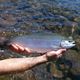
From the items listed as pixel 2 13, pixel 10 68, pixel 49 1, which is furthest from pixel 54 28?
pixel 10 68

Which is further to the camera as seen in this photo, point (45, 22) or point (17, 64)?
point (45, 22)

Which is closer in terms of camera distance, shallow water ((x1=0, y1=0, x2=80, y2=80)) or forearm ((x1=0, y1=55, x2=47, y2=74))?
forearm ((x1=0, y1=55, x2=47, y2=74))

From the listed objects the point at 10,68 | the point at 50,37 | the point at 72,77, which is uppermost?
the point at 10,68

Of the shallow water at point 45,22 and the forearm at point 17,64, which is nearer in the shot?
the forearm at point 17,64

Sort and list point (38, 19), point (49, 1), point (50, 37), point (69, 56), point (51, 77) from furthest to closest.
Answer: point (49, 1) < point (38, 19) < point (69, 56) < point (51, 77) < point (50, 37)

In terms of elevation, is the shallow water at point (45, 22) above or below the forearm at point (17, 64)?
below

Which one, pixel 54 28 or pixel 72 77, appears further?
pixel 54 28

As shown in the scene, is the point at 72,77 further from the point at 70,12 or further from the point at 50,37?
the point at 70,12

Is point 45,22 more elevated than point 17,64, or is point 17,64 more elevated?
point 17,64

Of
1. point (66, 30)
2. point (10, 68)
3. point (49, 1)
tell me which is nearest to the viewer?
point (10, 68)

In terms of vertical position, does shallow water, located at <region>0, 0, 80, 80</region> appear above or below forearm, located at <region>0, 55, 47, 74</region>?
below

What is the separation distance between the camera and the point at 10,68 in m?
3.12

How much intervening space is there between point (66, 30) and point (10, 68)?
17.1ft

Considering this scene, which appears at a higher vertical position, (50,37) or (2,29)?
(50,37)
